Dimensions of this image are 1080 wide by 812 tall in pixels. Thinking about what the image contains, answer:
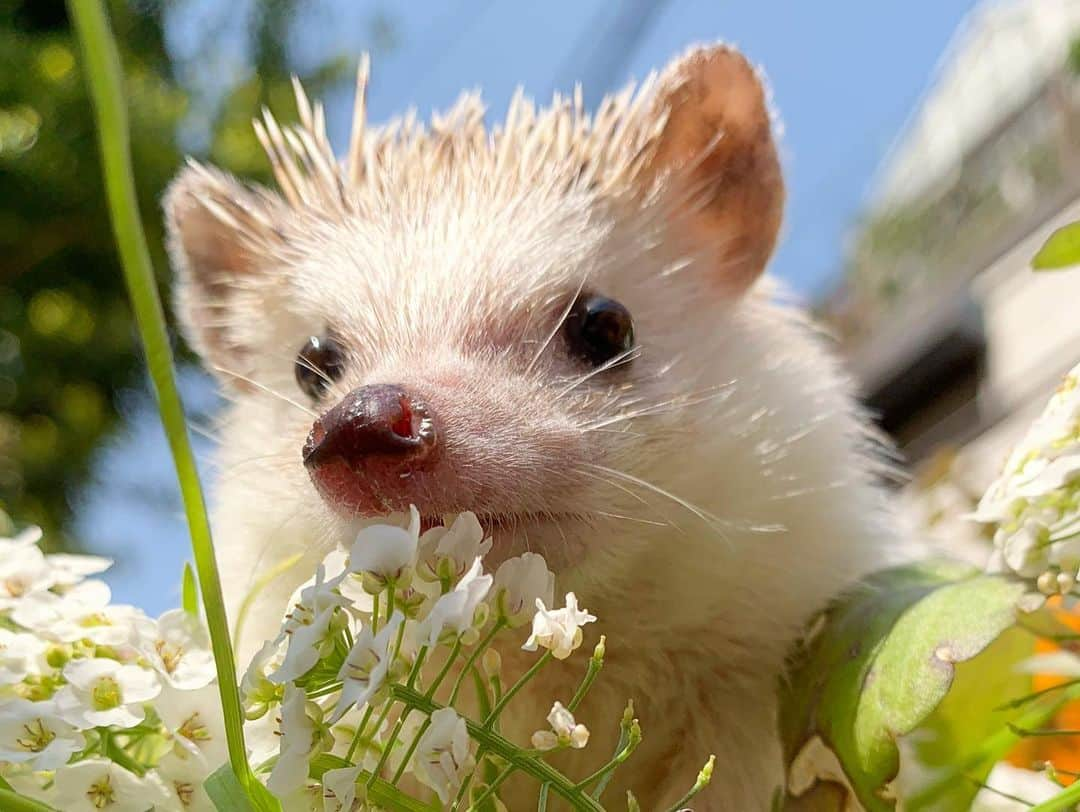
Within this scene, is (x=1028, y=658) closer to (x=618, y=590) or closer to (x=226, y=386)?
(x=618, y=590)

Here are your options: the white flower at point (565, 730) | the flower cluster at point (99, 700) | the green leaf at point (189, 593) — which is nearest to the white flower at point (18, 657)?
the flower cluster at point (99, 700)

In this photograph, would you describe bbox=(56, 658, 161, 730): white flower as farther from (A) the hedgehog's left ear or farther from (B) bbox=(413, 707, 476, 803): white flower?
(A) the hedgehog's left ear

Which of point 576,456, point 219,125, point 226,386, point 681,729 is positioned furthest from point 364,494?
point 219,125

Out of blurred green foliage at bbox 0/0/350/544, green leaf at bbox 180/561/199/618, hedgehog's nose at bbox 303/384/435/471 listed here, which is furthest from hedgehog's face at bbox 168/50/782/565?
blurred green foliage at bbox 0/0/350/544

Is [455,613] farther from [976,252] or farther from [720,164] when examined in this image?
[976,252]

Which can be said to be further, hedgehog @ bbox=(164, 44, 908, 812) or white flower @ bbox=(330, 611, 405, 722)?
hedgehog @ bbox=(164, 44, 908, 812)

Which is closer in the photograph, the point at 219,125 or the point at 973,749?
the point at 973,749
